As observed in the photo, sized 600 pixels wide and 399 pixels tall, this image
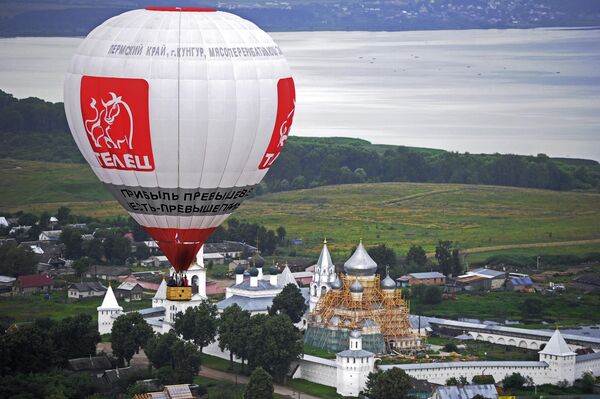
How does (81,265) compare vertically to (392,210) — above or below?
below

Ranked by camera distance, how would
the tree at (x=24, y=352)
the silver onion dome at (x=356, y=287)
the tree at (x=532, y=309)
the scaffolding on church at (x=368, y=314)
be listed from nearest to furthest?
1. the tree at (x=24, y=352)
2. the scaffolding on church at (x=368, y=314)
3. the silver onion dome at (x=356, y=287)
4. the tree at (x=532, y=309)

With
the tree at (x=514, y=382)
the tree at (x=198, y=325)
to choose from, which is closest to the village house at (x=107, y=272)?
the tree at (x=198, y=325)

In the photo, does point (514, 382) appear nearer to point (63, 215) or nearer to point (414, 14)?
point (63, 215)

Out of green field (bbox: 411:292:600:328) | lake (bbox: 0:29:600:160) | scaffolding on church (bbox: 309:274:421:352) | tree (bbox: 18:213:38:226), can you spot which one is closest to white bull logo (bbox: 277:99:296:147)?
scaffolding on church (bbox: 309:274:421:352)

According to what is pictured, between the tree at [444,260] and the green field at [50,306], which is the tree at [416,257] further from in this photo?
the green field at [50,306]

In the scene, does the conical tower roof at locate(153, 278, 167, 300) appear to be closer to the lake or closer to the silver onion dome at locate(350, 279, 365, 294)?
the silver onion dome at locate(350, 279, 365, 294)

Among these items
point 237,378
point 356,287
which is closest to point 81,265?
point 356,287

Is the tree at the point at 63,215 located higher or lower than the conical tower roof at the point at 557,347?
higher
